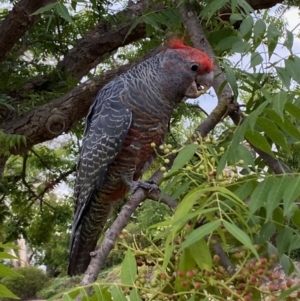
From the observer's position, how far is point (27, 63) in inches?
81.0

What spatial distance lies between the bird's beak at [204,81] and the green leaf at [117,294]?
0.59 m

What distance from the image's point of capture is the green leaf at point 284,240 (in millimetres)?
560

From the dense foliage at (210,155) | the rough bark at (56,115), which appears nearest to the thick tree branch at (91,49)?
the dense foliage at (210,155)

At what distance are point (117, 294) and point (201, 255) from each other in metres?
0.08

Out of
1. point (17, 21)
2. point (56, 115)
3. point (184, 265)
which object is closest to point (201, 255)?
point (184, 265)

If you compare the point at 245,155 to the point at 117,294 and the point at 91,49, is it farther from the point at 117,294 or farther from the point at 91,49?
the point at 91,49

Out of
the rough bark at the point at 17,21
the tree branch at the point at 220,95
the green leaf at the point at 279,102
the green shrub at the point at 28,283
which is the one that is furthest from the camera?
the green shrub at the point at 28,283

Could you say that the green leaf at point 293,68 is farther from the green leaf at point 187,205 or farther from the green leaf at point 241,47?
the green leaf at point 187,205

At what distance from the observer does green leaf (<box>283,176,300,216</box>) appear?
484 mm

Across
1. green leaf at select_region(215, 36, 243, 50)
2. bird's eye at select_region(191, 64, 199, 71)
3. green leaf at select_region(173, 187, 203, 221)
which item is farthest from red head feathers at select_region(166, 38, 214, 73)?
green leaf at select_region(173, 187, 203, 221)

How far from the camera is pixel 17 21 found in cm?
174

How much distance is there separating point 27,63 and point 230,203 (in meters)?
1.66

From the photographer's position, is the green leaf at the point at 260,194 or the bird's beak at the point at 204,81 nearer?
the green leaf at the point at 260,194

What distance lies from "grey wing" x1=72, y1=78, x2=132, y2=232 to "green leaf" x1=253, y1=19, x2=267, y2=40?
472mm
